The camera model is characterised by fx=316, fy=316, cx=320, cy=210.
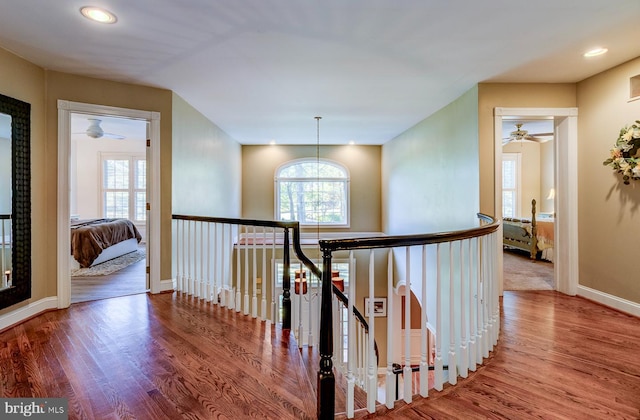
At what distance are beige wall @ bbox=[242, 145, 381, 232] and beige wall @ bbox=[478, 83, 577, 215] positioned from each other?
4556mm

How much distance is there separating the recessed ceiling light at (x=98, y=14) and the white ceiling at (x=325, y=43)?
0.16 ft

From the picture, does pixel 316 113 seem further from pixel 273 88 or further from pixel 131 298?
pixel 131 298

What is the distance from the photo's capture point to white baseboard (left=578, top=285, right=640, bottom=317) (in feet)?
9.84

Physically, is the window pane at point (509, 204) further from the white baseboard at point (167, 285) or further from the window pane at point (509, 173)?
the white baseboard at point (167, 285)

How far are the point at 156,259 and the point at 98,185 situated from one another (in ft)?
18.4

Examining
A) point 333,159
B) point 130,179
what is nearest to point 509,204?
point 333,159

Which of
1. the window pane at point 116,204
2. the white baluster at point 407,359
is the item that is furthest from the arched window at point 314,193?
the white baluster at point 407,359

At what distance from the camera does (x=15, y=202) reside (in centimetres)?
294

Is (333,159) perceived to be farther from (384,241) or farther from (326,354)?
(326,354)

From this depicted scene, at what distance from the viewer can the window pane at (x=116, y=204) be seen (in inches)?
314

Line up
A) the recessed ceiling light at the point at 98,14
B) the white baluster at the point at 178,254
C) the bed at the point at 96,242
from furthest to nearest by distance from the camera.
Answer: the bed at the point at 96,242 < the white baluster at the point at 178,254 < the recessed ceiling light at the point at 98,14

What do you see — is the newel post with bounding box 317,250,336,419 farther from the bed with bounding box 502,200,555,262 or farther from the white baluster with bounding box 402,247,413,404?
the bed with bounding box 502,200,555,262

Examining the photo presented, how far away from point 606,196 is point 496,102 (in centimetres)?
148

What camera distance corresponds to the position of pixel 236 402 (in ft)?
5.82
